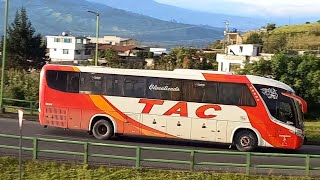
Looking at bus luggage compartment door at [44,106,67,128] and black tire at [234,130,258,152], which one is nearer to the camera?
black tire at [234,130,258,152]

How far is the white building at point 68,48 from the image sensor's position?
309 ft

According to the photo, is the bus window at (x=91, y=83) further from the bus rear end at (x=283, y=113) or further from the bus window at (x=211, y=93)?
the bus rear end at (x=283, y=113)

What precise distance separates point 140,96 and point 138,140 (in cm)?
214

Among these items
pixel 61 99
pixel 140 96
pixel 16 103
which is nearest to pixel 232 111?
pixel 140 96

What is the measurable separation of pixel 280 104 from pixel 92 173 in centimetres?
747

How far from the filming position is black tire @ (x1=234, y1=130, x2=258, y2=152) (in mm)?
18172

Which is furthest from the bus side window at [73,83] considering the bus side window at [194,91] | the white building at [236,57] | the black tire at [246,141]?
the white building at [236,57]

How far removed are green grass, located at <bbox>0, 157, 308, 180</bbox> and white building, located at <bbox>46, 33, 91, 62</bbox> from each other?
79.4 metres

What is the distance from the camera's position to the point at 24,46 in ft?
213

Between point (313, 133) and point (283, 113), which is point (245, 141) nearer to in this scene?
point (283, 113)

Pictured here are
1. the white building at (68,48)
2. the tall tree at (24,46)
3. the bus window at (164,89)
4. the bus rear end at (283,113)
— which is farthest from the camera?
the white building at (68,48)

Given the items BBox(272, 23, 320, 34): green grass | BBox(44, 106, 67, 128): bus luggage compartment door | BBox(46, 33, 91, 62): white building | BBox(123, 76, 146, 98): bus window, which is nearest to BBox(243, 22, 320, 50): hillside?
BBox(272, 23, 320, 34): green grass

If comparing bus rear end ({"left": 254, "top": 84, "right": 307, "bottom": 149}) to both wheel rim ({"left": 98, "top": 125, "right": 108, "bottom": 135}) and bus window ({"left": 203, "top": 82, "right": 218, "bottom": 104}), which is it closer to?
bus window ({"left": 203, "top": 82, "right": 218, "bottom": 104})

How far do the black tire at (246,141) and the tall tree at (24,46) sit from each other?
161 feet
